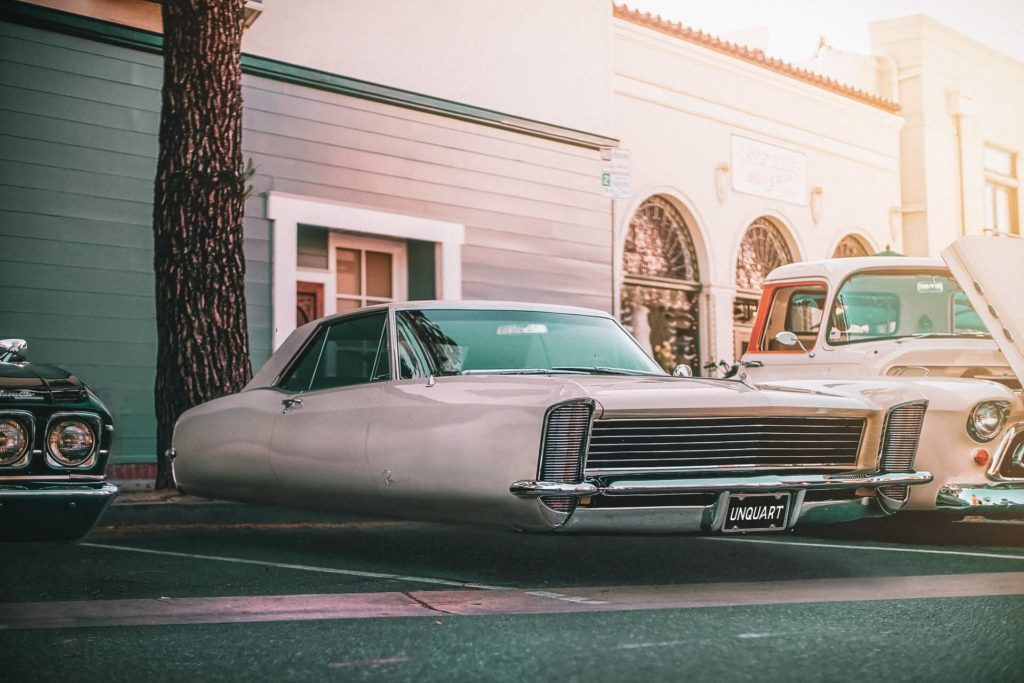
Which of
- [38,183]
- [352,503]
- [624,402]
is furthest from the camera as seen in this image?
[38,183]

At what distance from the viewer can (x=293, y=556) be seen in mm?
6219

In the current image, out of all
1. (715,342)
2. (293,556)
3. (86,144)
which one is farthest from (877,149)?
(293,556)

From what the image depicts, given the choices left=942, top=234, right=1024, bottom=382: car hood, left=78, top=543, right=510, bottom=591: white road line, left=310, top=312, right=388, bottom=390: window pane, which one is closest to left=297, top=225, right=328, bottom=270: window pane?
left=310, top=312, right=388, bottom=390: window pane

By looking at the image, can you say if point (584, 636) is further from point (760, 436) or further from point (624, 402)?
point (760, 436)

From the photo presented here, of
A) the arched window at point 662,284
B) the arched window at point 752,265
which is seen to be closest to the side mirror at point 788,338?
the arched window at point 662,284

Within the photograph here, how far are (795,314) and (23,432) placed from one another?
232 inches

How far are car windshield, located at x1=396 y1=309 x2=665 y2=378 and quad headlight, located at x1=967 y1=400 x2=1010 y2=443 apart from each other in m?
1.62

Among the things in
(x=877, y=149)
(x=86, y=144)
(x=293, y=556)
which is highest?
(x=877, y=149)

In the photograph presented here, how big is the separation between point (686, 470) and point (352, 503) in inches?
66.4

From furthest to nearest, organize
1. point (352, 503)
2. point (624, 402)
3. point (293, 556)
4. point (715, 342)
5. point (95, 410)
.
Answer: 1. point (715, 342)
2. point (293, 556)
3. point (352, 503)
4. point (624, 402)
5. point (95, 410)

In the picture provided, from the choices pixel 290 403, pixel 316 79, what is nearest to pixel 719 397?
pixel 290 403

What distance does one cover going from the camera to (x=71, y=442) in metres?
4.29

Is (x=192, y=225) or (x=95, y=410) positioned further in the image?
(x=192, y=225)

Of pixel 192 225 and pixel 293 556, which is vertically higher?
pixel 192 225
